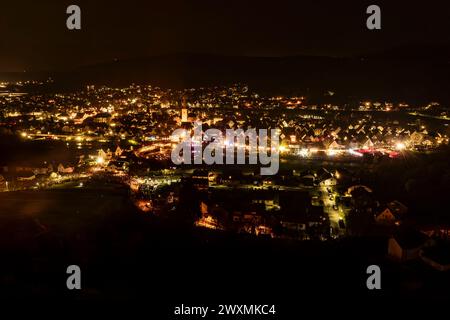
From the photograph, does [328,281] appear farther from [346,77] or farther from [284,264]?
[346,77]

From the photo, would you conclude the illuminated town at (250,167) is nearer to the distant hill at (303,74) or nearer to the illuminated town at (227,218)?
the illuminated town at (227,218)

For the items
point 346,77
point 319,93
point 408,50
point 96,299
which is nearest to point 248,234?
point 96,299

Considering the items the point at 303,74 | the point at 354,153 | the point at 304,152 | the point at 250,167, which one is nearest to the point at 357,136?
the point at 354,153

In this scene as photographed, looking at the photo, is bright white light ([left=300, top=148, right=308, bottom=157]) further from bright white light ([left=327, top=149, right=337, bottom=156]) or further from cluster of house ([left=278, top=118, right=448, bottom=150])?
bright white light ([left=327, top=149, right=337, bottom=156])

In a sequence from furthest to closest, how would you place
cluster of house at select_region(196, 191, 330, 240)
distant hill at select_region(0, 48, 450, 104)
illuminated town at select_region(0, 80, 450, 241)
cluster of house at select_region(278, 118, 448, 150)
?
distant hill at select_region(0, 48, 450, 104), cluster of house at select_region(278, 118, 448, 150), illuminated town at select_region(0, 80, 450, 241), cluster of house at select_region(196, 191, 330, 240)

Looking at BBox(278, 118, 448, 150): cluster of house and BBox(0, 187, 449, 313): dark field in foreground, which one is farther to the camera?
BBox(278, 118, 448, 150): cluster of house

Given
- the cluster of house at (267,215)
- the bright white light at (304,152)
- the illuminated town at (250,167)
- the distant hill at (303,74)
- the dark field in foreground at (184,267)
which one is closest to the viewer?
the dark field in foreground at (184,267)

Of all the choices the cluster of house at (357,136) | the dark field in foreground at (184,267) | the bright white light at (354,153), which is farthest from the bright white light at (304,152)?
the dark field in foreground at (184,267)

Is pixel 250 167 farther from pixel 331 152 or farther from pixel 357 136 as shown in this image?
pixel 357 136

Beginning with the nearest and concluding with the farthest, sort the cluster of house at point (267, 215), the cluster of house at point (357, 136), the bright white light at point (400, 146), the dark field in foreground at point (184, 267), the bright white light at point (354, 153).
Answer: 1. the dark field in foreground at point (184, 267)
2. the cluster of house at point (267, 215)
3. the bright white light at point (354, 153)
4. the bright white light at point (400, 146)
5. the cluster of house at point (357, 136)

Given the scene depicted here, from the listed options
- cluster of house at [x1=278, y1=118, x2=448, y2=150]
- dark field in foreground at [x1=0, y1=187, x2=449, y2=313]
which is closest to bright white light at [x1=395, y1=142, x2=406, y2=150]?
cluster of house at [x1=278, y1=118, x2=448, y2=150]

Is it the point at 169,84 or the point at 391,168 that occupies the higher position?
the point at 169,84
